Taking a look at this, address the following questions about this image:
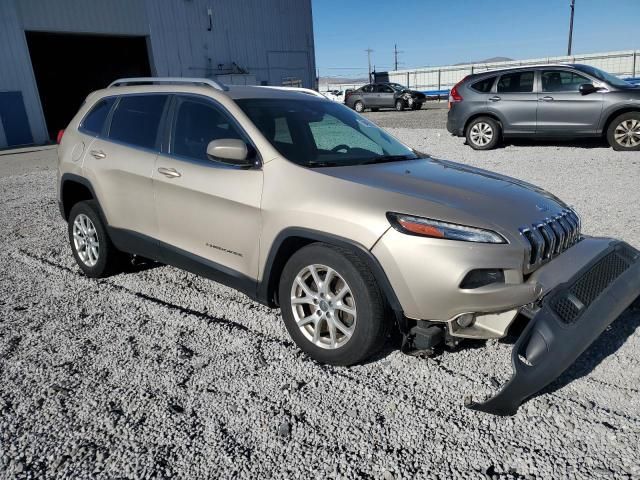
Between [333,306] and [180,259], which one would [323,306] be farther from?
[180,259]

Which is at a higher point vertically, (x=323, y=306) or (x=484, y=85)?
(x=484, y=85)

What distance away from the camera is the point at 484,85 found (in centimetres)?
1148

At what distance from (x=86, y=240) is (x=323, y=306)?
2.74m

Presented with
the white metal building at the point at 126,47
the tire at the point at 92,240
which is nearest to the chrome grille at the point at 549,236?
the tire at the point at 92,240

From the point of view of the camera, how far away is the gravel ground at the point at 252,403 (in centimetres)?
226

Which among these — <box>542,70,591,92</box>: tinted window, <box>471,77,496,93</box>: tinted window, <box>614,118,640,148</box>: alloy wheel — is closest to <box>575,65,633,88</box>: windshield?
<box>542,70,591,92</box>: tinted window

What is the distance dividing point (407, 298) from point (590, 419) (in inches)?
42.4

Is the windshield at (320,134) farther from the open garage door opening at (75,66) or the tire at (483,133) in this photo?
the open garage door opening at (75,66)

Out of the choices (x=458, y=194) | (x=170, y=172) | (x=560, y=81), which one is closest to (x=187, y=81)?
(x=170, y=172)

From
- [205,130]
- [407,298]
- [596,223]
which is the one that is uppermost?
[205,130]

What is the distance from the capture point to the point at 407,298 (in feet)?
8.54

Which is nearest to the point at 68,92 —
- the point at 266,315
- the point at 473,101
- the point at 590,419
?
the point at 473,101

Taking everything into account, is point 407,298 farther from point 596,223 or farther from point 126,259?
point 596,223

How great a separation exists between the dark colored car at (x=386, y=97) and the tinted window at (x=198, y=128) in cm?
2497
